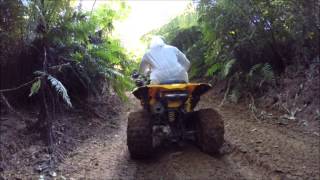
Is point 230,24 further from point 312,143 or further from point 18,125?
point 18,125

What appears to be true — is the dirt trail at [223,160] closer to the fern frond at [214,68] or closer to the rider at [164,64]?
the rider at [164,64]

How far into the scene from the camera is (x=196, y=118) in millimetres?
6258

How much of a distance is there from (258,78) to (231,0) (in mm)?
1680

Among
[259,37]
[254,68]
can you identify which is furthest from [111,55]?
[259,37]

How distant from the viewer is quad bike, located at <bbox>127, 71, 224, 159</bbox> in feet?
19.0

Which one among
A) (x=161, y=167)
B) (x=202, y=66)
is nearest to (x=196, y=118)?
(x=161, y=167)

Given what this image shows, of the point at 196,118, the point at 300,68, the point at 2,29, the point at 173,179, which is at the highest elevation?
the point at 2,29

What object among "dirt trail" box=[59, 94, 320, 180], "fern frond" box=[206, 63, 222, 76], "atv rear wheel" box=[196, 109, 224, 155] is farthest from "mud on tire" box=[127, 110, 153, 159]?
"fern frond" box=[206, 63, 222, 76]

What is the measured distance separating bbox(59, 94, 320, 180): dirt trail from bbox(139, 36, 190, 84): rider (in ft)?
3.36

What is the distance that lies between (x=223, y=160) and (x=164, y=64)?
1.65 metres

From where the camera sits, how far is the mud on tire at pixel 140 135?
5699mm

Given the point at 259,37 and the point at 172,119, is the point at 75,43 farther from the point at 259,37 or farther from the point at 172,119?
the point at 259,37

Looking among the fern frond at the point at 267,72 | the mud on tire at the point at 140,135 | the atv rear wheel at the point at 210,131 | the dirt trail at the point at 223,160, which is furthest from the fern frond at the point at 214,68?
the mud on tire at the point at 140,135

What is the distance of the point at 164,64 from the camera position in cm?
653
